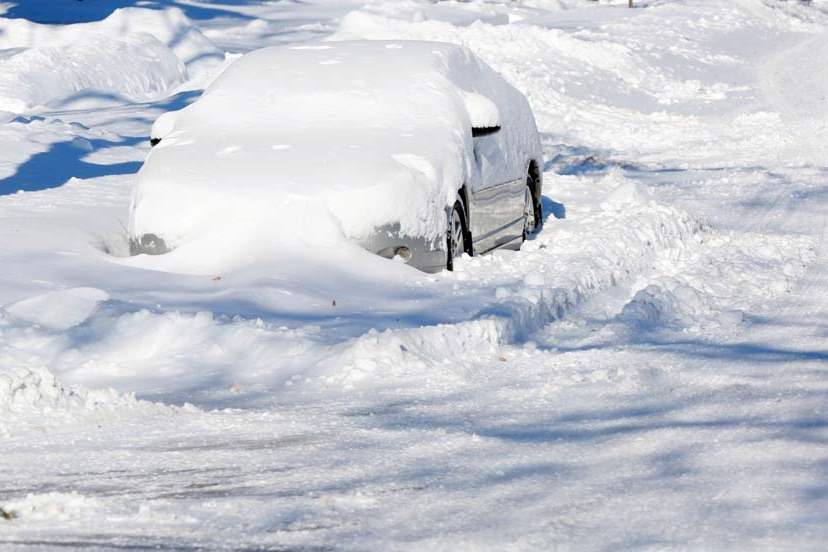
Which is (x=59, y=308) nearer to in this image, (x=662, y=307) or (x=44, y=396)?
(x=44, y=396)

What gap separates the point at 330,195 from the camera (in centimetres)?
866

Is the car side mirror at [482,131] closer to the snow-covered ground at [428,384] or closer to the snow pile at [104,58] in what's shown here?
the snow-covered ground at [428,384]

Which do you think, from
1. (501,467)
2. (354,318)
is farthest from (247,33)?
(501,467)

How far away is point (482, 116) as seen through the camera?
10031 millimetres

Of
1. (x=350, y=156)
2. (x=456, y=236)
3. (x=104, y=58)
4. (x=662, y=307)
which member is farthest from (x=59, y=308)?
(x=104, y=58)

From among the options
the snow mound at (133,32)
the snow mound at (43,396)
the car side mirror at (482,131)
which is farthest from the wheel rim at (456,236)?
the snow mound at (133,32)

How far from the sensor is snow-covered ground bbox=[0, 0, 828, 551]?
4.36 m

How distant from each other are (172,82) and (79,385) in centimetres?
2092

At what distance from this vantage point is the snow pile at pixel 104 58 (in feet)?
77.5

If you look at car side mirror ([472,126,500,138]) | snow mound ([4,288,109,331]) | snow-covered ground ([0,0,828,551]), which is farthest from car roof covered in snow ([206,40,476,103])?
snow mound ([4,288,109,331])

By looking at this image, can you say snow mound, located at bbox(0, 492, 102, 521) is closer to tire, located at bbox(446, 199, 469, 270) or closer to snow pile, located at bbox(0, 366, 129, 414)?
snow pile, located at bbox(0, 366, 129, 414)

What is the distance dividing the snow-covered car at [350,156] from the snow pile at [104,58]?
502 inches

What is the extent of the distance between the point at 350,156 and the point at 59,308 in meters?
2.34

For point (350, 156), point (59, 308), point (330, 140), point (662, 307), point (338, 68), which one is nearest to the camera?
point (59, 308)
